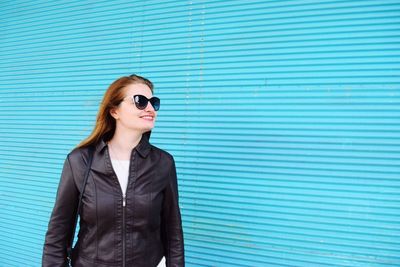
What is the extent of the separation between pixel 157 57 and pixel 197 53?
1.58 feet

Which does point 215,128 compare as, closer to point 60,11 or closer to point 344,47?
point 344,47

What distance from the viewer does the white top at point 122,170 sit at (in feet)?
6.83

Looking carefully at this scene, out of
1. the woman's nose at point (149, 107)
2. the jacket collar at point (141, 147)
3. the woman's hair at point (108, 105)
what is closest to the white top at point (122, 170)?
the jacket collar at point (141, 147)

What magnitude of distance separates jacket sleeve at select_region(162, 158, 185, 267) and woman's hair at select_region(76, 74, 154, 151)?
0.55m

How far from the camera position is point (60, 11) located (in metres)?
4.07

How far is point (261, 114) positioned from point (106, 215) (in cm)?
153

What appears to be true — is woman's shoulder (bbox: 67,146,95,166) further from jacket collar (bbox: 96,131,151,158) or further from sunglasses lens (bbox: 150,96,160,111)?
sunglasses lens (bbox: 150,96,160,111)

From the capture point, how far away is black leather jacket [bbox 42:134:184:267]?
1988 mm

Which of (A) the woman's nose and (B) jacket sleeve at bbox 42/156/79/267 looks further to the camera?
(A) the woman's nose

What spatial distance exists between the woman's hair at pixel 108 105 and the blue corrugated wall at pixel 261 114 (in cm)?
102

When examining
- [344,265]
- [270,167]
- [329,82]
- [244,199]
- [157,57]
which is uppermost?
[157,57]

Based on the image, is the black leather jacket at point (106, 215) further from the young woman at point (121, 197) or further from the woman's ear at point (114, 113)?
the woman's ear at point (114, 113)

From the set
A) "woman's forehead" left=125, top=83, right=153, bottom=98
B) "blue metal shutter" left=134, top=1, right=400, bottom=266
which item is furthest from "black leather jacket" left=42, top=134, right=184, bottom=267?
"blue metal shutter" left=134, top=1, right=400, bottom=266

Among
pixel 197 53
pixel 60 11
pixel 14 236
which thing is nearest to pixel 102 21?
pixel 60 11
